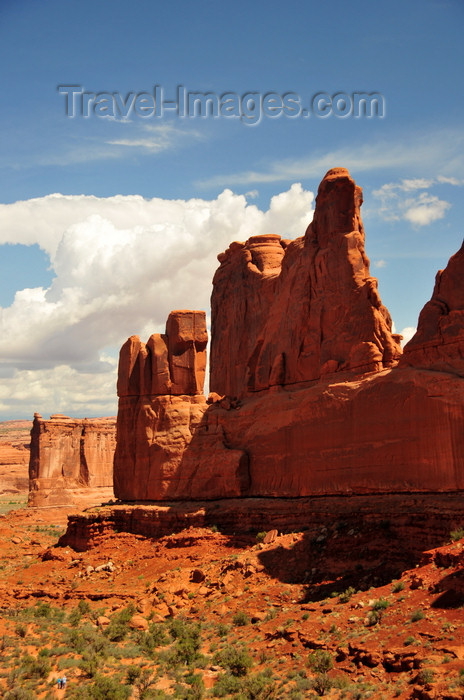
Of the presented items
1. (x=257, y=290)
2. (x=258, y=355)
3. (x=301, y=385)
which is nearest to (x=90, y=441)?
(x=257, y=290)

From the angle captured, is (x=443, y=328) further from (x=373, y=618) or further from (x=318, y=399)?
(x=373, y=618)

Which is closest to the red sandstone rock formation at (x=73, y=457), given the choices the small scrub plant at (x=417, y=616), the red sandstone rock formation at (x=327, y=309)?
the red sandstone rock formation at (x=327, y=309)

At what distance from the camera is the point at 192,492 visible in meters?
35.3

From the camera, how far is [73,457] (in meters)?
83.4

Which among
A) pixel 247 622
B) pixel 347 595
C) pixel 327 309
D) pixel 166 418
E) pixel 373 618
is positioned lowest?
pixel 247 622

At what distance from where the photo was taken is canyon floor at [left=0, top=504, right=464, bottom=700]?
17094 millimetres

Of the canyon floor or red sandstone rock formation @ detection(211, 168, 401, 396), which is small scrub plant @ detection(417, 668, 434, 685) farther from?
red sandstone rock formation @ detection(211, 168, 401, 396)

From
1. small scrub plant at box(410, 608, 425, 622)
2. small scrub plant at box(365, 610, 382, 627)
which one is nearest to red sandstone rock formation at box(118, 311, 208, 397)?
small scrub plant at box(365, 610, 382, 627)

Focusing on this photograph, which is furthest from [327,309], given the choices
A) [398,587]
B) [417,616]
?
[417,616]

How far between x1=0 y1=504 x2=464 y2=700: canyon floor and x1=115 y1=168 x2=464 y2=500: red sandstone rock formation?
251 cm

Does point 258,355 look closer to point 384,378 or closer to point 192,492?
point 192,492

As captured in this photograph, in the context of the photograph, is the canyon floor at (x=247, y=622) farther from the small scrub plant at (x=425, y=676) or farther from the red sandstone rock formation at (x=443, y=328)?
the red sandstone rock formation at (x=443, y=328)

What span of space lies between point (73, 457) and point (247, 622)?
63016 mm

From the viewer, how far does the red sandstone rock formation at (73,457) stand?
78.9 metres
